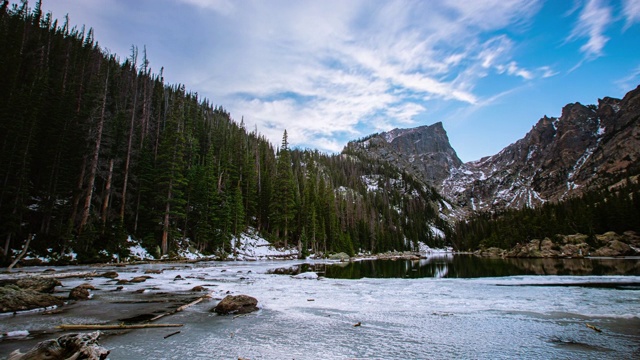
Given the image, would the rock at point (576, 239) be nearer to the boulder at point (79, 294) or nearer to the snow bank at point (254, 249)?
the snow bank at point (254, 249)

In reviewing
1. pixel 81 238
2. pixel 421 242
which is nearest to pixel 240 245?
pixel 81 238

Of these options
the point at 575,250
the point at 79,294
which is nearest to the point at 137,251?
the point at 79,294

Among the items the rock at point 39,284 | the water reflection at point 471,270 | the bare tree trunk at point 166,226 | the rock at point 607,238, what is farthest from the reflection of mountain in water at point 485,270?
the rock at point 607,238

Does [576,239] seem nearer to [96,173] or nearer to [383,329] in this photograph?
[383,329]

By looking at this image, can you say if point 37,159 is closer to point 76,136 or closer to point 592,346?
point 76,136

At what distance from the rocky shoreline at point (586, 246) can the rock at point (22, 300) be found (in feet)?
264

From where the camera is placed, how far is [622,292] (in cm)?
1534

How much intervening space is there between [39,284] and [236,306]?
29.7ft

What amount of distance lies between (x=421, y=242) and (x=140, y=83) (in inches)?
6130

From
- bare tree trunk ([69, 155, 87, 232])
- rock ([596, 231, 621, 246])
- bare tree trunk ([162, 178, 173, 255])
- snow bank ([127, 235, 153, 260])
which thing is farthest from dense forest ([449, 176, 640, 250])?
bare tree trunk ([69, 155, 87, 232])

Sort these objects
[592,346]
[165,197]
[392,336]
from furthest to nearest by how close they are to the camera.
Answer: [165,197] → [392,336] → [592,346]

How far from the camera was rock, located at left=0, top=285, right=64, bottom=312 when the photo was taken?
961cm

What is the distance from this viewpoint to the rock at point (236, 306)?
10.3 meters

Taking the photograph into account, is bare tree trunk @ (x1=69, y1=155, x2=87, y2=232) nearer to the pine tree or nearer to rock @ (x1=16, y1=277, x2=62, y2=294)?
rock @ (x1=16, y1=277, x2=62, y2=294)
